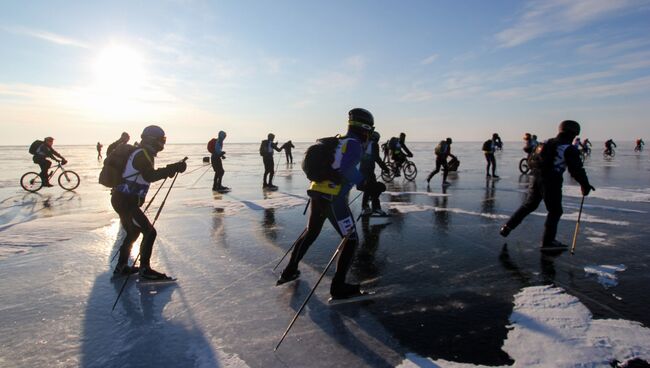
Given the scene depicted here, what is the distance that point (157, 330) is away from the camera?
3535 mm

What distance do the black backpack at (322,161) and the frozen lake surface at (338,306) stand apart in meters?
1.40

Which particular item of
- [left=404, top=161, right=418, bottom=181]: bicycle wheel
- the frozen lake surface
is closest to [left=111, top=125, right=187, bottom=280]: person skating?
the frozen lake surface

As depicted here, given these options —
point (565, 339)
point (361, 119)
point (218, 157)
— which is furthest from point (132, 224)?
point (218, 157)

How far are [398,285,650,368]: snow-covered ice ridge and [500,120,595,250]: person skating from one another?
2300mm

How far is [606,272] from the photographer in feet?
15.9

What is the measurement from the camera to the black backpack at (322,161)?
3896mm

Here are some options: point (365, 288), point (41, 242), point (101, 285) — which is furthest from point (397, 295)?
point (41, 242)

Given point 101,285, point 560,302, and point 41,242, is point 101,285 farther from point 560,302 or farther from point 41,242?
point 560,302

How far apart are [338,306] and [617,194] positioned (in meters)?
11.7

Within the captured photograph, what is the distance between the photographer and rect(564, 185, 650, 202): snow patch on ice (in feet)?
35.1

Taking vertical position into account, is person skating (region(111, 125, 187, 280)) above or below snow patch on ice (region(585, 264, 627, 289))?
above

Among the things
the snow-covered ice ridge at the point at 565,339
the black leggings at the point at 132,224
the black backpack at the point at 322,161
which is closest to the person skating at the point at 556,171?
the snow-covered ice ridge at the point at 565,339

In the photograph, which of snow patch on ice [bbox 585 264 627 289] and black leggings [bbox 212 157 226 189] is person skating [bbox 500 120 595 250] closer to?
snow patch on ice [bbox 585 264 627 289]

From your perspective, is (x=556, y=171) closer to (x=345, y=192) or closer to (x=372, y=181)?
(x=345, y=192)
